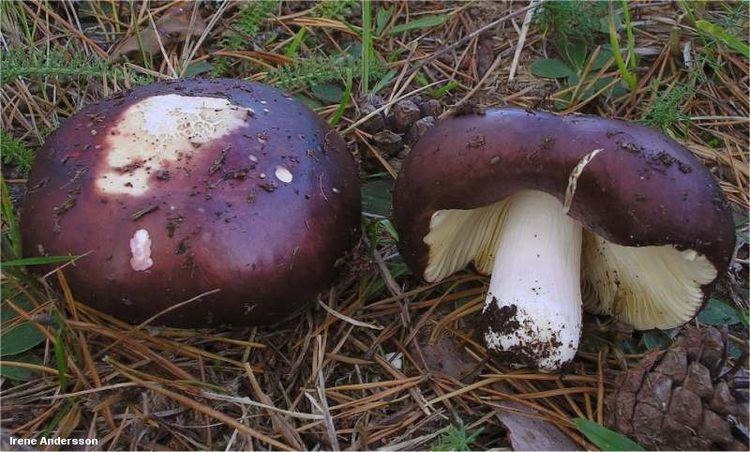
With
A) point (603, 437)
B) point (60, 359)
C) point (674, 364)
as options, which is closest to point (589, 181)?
point (674, 364)

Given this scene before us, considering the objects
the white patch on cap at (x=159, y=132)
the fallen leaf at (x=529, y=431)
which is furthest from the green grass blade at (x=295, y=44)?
the fallen leaf at (x=529, y=431)

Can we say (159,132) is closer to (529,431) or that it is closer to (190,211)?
(190,211)

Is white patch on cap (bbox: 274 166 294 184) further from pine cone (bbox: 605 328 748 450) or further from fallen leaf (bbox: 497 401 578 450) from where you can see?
pine cone (bbox: 605 328 748 450)

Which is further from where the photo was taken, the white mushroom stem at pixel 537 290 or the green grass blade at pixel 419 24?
the green grass blade at pixel 419 24

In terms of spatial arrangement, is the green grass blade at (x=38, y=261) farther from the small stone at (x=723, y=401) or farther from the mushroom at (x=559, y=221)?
the small stone at (x=723, y=401)

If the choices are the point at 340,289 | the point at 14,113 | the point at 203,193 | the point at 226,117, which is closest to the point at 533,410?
the point at 340,289

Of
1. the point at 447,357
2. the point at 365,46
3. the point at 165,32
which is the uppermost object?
the point at 365,46
